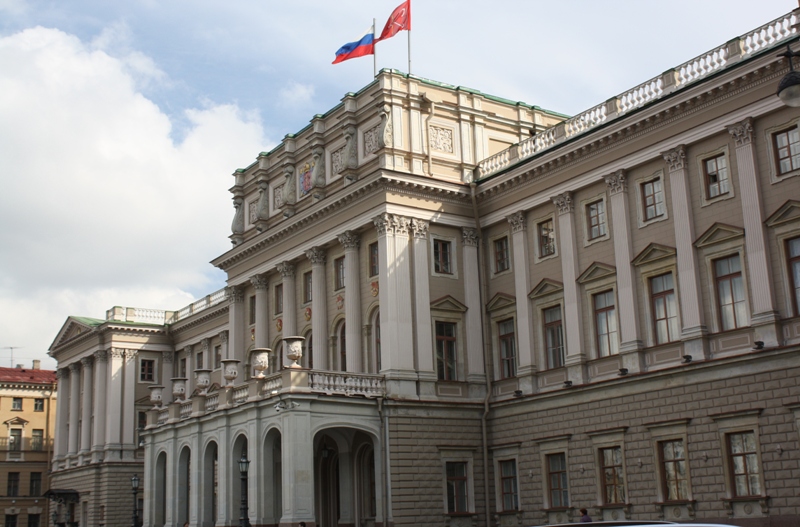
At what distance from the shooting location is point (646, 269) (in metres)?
37.0

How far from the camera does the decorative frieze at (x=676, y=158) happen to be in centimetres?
3591

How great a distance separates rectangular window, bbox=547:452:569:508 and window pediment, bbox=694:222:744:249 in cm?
1039

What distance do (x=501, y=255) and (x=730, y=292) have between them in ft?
42.4

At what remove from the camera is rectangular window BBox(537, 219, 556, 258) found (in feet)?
137

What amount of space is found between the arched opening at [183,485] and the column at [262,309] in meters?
6.63

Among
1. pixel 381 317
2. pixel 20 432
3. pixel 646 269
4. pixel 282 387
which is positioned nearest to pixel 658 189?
pixel 646 269

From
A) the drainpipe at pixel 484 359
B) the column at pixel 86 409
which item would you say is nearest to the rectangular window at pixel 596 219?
the drainpipe at pixel 484 359

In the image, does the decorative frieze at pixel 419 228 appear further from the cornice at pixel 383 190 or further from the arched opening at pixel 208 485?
the arched opening at pixel 208 485

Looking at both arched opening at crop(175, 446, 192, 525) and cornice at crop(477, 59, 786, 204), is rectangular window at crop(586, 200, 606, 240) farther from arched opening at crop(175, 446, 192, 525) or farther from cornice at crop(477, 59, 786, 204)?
arched opening at crop(175, 446, 192, 525)

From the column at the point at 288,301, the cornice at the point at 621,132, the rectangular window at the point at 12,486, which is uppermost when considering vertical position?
the cornice at the point at 621,132

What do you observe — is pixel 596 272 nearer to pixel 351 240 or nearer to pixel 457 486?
pixel 457 486

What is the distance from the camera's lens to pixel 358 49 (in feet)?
156

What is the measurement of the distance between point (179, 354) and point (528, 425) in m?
40.4

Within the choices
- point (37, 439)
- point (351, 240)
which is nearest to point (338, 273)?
point (351, 240)
